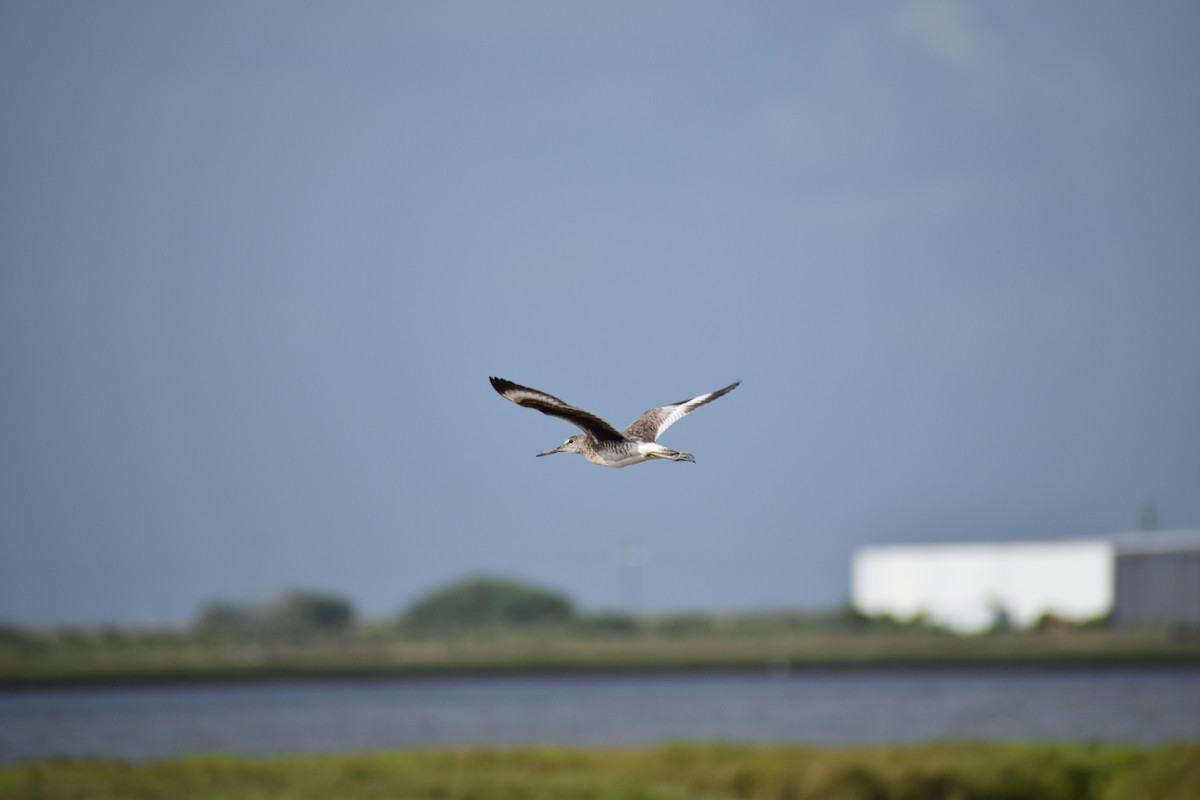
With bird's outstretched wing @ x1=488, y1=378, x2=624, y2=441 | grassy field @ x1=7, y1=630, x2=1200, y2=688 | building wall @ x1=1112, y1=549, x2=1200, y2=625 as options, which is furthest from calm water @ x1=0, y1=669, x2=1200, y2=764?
bird's outstretched wing @ x1=488, y1=378, x2=624, y2=441

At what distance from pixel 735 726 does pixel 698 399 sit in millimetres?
43324

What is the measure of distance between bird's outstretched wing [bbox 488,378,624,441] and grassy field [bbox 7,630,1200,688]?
8249 cm

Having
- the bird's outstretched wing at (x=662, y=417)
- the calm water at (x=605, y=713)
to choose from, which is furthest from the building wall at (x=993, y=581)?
the bird's outstretched wing at (x=662, y=417)

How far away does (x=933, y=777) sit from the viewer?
29.9 meters

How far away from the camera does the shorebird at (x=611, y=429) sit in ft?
49.6

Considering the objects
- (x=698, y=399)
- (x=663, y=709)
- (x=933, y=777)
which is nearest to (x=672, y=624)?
(x=663, y=709)

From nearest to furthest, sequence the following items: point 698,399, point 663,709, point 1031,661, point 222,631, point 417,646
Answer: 1. point 698,399
2. point 663,709
3. point 1031,661
4. point 417,646
5. point 222,631

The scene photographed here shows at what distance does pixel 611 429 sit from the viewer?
15.2 metres

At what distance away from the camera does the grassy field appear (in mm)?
96562

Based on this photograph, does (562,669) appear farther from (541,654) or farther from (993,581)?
(993,581)

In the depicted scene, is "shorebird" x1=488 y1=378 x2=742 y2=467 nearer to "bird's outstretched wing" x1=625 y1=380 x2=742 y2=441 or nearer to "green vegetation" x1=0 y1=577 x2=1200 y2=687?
"bird's outstretched wing" x1=625 y1=380 x2=742 y2=441

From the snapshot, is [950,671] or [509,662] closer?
[950,671]

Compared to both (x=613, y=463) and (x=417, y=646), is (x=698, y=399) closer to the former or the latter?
(x=613, y=463)

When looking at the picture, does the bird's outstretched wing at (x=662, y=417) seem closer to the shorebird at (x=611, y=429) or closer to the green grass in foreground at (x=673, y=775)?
the shorebird at (x=611, y=429)
